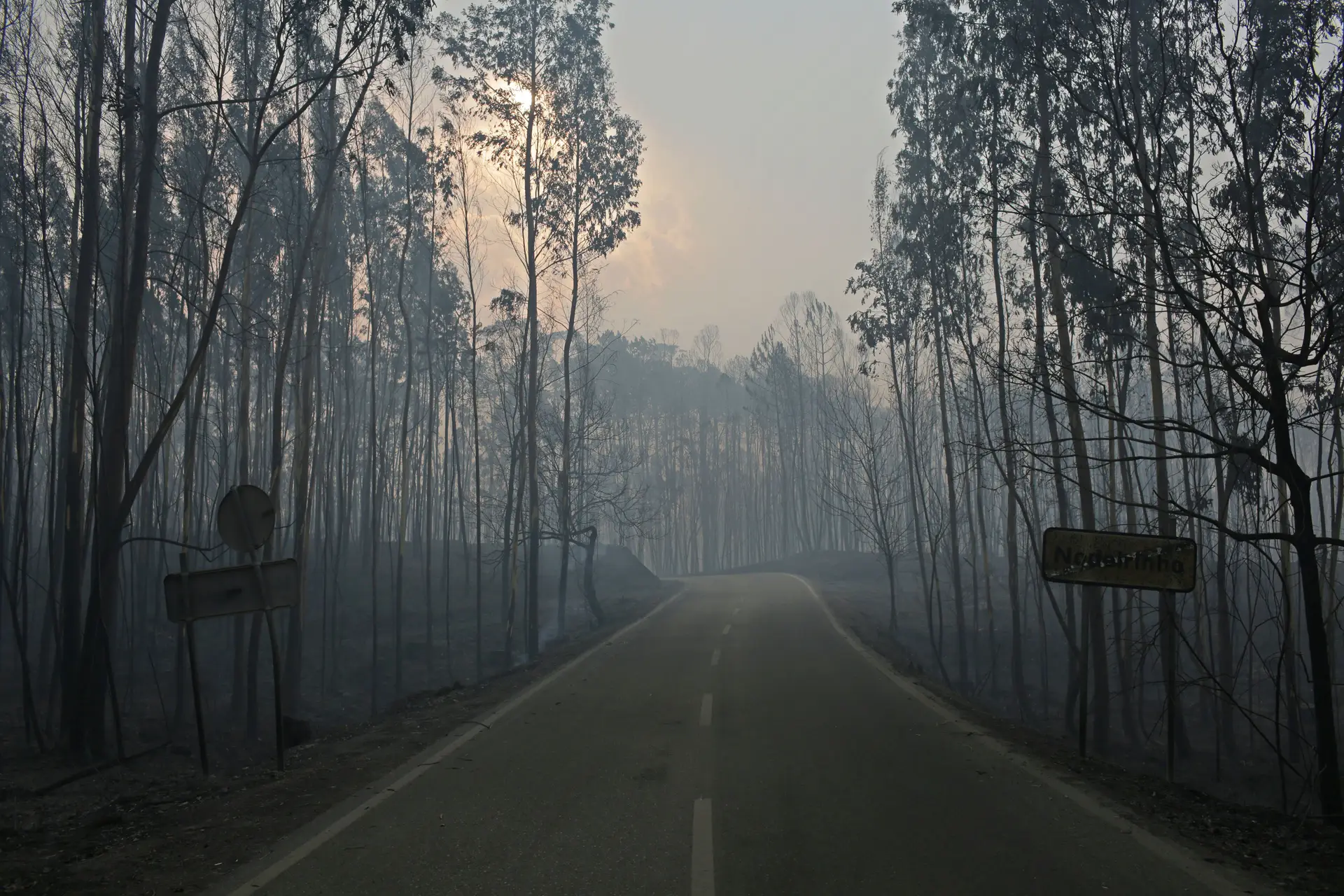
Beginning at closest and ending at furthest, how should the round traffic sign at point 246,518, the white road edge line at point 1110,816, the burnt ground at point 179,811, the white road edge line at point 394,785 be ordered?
the white road edge line at point 1110,816
the white road edge line at point 394,785
the burnt ground at point 179,811
the round traffic sign at point 246,518

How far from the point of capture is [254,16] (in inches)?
595

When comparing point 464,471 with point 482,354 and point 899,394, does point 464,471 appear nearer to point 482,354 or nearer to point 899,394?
point 482,354

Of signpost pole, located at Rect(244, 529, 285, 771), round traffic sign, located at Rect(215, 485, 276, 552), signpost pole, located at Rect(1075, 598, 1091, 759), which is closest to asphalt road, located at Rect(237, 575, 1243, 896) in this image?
signpost pole, located at Rect(1075, 598, 1091, 759)

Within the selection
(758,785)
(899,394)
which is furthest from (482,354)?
(758,785)

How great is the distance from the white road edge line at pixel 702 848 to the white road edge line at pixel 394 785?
0.38ft

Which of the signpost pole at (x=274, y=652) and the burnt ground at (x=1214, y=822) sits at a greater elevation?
the signpost pole at (x=274, y=652)

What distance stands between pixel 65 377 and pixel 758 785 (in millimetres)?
16076

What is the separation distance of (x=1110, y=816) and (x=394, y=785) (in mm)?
5681

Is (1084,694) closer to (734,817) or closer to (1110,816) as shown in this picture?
(1110,816)

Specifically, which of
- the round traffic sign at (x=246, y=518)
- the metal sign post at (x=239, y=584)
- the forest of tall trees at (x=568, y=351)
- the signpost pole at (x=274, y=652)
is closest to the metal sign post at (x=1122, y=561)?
the forest of tall trees at (x=568, y=351)

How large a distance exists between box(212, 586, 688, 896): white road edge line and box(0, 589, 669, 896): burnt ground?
8.2 inches

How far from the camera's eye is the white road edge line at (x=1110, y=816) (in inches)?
190

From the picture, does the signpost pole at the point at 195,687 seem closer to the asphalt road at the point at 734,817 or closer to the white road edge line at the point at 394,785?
the white road edge line at the point at 394,785

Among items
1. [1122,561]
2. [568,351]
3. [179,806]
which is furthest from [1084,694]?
[568,351]
